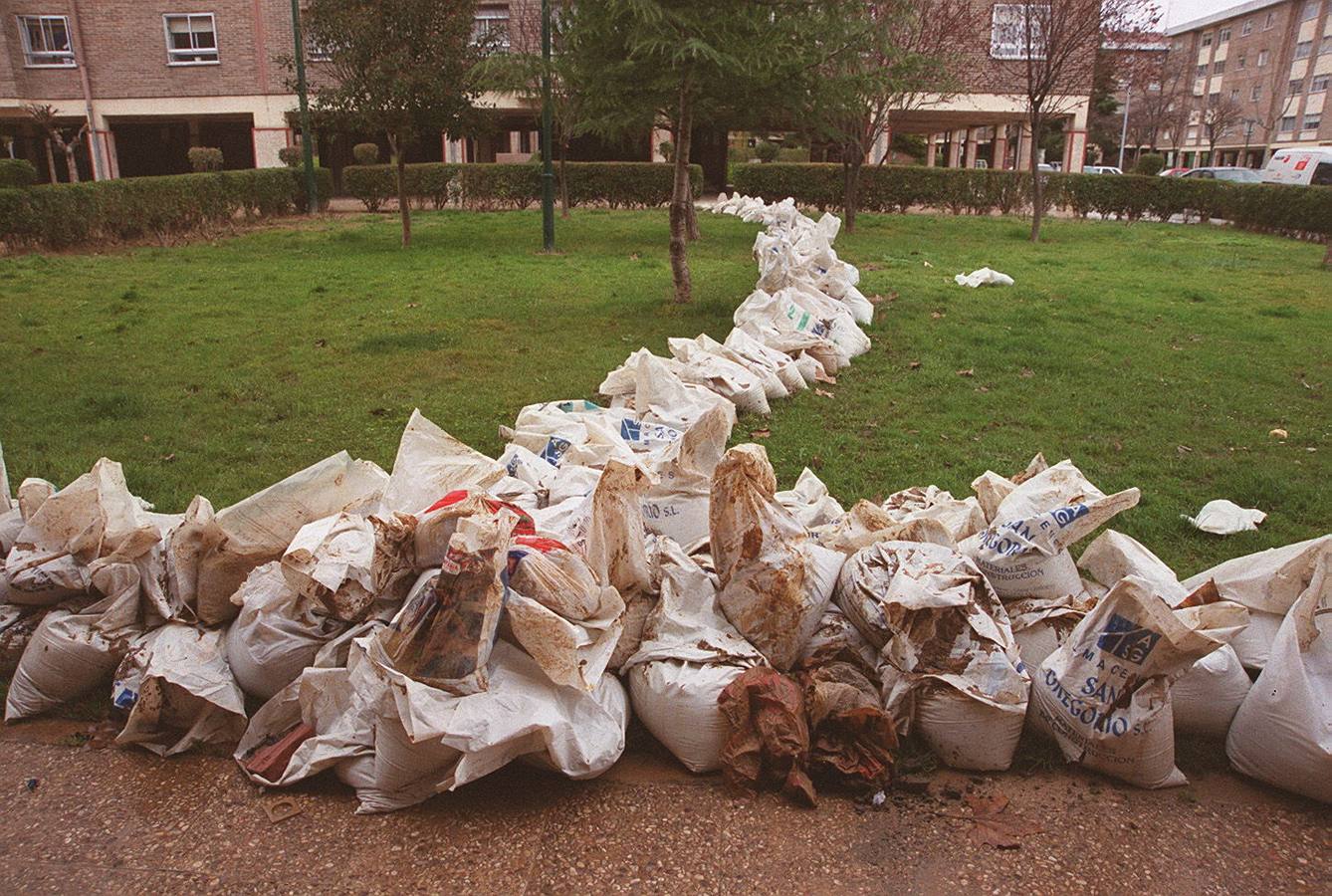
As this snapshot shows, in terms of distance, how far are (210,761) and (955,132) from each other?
1544 inches

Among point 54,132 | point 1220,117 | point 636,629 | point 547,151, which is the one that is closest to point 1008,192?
point 547,151

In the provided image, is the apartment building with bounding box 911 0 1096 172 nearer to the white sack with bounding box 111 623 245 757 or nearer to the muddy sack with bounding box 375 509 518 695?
the muddy sack with bounding box 375 509 518 695

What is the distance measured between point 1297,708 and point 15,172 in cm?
1468

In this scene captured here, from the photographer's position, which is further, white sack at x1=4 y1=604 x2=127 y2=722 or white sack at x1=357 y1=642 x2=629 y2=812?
white sack at x1=4 y1=604 x2=127 y2=722

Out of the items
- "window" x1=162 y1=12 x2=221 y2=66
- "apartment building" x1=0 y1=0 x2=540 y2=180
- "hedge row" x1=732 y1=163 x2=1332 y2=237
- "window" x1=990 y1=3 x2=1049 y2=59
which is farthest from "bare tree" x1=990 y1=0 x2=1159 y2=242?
"window" x1=162 y1=12 x2=221 y2=66

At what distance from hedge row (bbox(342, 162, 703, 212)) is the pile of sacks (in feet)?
57.2

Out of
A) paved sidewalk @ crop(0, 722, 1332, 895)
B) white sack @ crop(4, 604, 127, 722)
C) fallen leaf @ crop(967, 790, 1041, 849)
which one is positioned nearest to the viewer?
paved sidewalk @ crop(0, 722, 1332, 895)

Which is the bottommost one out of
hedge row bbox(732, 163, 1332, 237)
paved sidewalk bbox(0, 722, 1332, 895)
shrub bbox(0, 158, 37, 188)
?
paved sidewalk bbox(0, 722, 1332, 895)

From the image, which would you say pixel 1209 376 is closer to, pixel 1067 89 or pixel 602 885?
pixel 602 885

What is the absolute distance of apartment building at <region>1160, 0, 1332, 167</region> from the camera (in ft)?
159

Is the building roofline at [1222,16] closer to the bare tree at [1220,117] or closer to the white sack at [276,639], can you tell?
the bare tree at [1220,117]

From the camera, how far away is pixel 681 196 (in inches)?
353

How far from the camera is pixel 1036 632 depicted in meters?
2.88

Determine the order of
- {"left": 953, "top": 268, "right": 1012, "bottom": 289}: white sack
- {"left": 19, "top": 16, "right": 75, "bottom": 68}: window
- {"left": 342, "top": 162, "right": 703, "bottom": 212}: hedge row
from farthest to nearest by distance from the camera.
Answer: {"left": 19, "top": 16, "right": 75, "bottom": 68}: window
{"left": 342, "top": 162, "right": 703, "bottom": 212}: hedge row
{"left": 953, "top": 268, "right": 1012, "bottom": 289}: white sack
